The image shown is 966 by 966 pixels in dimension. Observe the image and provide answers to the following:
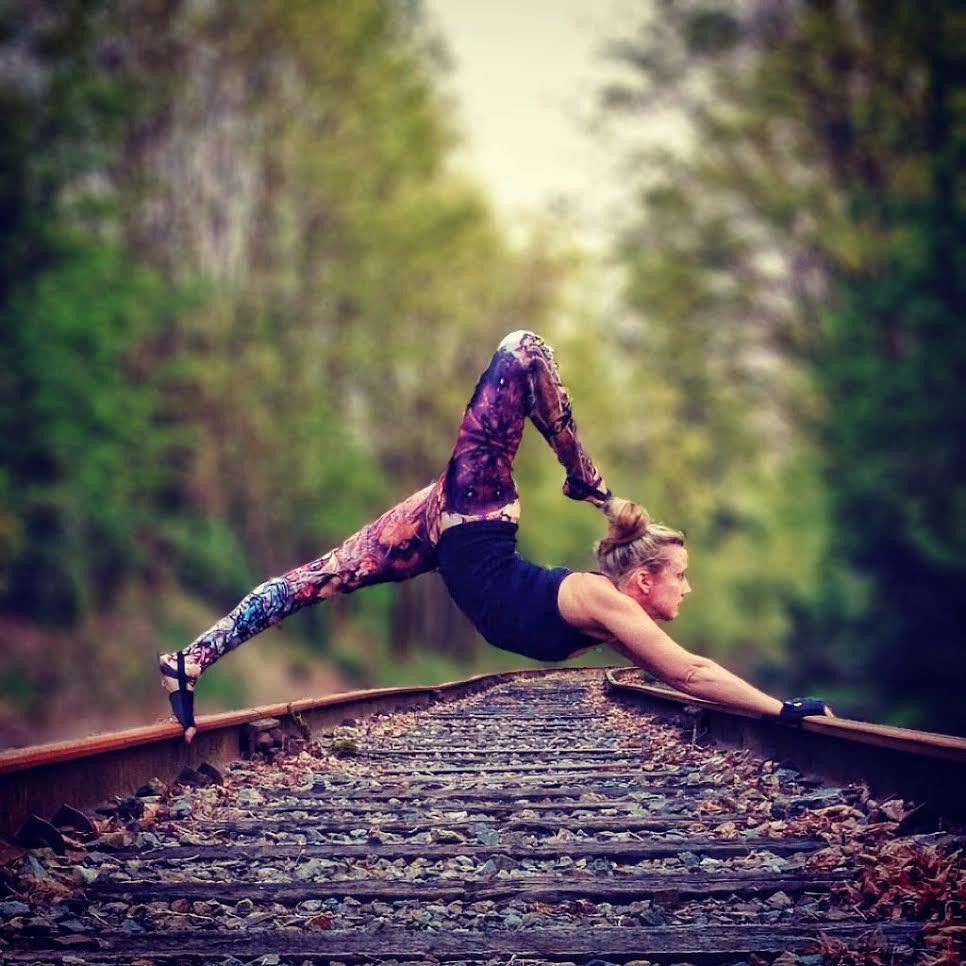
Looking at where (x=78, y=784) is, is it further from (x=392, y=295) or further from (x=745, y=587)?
(x=745, y=587)

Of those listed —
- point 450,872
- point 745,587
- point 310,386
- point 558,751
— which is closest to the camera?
point 450,872

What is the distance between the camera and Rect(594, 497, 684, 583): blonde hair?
A: 4.81 metres

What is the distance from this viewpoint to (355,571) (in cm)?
524

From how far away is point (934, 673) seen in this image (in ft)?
63.0

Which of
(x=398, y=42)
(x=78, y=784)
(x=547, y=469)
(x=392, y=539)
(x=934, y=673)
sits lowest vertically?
(x=934, y=673)

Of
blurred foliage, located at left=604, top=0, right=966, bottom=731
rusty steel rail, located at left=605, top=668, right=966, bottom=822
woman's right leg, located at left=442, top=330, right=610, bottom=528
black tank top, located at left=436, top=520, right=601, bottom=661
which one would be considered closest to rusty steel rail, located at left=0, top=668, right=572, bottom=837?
black tank top, located at left=436, top=520, right=601, bottom=661

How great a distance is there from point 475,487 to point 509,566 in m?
0.36

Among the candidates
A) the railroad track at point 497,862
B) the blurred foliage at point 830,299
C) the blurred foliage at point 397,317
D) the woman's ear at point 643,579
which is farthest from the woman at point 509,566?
the blurred foliage at point 830,299

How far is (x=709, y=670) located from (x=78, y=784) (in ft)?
7.64

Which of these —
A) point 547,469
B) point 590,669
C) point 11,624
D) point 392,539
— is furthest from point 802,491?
point 392,539

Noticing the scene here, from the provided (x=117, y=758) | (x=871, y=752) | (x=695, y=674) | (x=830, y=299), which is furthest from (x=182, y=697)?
(x=830, y=299)

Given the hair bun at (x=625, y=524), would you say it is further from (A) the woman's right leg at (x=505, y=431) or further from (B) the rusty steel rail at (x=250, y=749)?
(B) the rusty steel rail at (x=250, y=749)

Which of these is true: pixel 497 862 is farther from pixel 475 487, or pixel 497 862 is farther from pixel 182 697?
pixel 182 697

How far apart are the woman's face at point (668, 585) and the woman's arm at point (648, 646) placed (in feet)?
0.34
